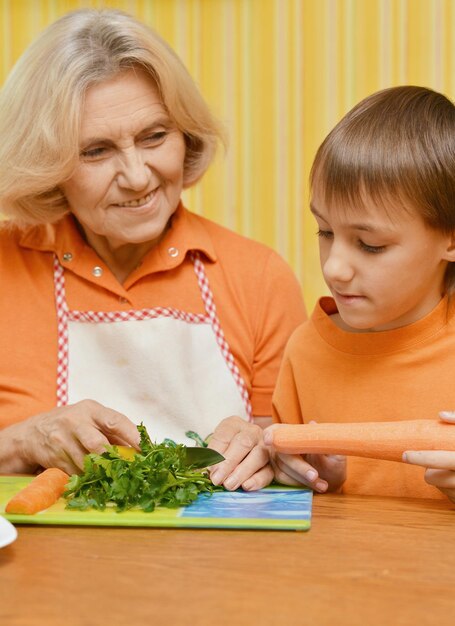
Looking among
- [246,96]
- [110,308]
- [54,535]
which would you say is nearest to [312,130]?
[246,96]

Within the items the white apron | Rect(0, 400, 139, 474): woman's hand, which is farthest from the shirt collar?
Rect(0, 400, 139, 474): woman's hand

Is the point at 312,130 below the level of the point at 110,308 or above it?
above

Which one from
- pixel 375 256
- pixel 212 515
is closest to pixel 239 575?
pixel 212 515

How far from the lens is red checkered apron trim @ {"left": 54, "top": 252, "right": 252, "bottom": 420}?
1.92m

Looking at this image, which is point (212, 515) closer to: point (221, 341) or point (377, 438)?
point (377, 438)

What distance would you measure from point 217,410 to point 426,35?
126 cm

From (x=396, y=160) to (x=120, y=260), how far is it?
31.9 inches

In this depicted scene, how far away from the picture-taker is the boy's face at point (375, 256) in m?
1.36

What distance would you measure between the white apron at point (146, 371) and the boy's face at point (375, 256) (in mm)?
568

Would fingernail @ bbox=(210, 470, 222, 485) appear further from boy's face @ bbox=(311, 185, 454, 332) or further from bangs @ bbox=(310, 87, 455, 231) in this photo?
bangs @ bbox=(310, 87, 455, 231)

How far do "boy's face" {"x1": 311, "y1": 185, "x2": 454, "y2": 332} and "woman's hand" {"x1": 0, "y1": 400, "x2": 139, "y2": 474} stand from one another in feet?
1.31

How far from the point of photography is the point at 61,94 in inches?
72.6

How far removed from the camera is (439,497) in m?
1.44

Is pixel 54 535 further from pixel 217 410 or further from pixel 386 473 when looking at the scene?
pixel 217 410
